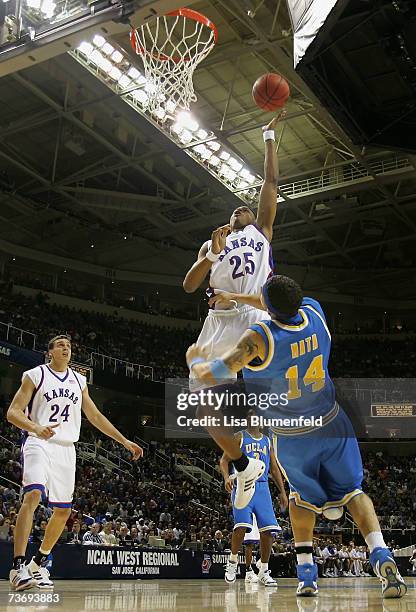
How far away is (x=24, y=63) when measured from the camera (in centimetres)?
845

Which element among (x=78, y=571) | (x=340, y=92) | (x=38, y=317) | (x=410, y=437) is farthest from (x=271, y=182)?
(x=410, y=437)

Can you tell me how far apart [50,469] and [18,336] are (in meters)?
17.6

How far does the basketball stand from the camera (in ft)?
21.7

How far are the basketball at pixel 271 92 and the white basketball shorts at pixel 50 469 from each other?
3691 millimetres

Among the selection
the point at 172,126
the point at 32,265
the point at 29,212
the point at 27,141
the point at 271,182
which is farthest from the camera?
the point at 32,265

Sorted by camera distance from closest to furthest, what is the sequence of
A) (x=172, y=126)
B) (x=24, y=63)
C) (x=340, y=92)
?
(x=340, y=92) < (x=24, y=63) < (x=172, y=126)

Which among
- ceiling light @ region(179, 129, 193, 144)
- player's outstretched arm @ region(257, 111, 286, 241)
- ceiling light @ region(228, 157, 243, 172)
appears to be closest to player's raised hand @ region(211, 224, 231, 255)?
player's outstretched arm @ region(257, 111, 286, 241)

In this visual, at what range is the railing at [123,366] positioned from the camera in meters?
24.9

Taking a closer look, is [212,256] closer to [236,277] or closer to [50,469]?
[236,277]

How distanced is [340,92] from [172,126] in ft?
42.5

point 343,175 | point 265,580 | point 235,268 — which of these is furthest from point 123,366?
point 235,268

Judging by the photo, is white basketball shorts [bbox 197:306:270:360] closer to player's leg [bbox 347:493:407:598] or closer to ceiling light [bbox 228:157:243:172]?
player's leg [bbox 347:493:407:598]

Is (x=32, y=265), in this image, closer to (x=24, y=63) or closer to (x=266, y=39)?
(x=266, y=39)

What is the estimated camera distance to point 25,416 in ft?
18.5
